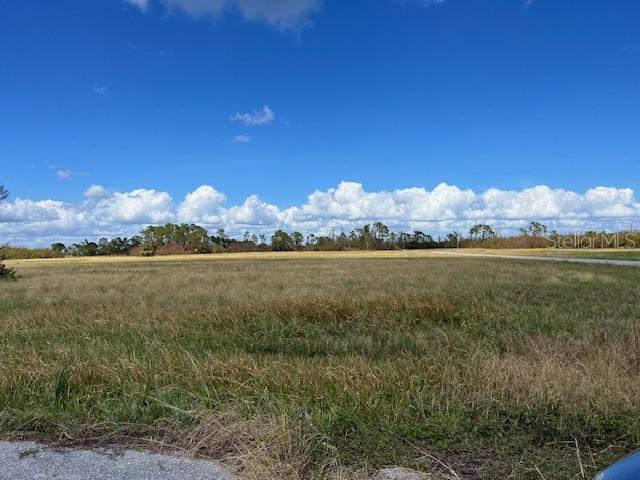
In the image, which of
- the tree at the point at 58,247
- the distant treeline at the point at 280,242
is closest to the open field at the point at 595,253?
the distant treeline at the point at 280,242

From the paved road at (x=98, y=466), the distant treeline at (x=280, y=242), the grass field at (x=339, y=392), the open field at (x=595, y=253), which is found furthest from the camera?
the distant treeline at (x=280, y=242)

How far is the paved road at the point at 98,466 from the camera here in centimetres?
430

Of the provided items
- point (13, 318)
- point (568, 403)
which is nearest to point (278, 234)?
point (13, 318)

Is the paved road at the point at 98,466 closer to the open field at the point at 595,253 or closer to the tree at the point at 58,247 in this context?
the open field at the point at 595,253

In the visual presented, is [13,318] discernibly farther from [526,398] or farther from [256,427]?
[526,398]

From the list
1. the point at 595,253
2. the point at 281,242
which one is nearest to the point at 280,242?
the point at 281,242

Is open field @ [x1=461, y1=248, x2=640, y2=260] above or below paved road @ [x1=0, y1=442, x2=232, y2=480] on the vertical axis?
below

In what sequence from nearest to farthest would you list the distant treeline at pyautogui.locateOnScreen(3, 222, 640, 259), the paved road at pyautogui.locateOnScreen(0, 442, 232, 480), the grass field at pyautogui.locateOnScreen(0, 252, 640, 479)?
the paved road at pyautogui.locateOnScreen(0, 442, 232, 480) < the grass field at pyautogui.locateOnScreen(0, 252, 640, 479) < the distant treeline at pyautogui.locateOnScreen(3, 222, 640, 259)

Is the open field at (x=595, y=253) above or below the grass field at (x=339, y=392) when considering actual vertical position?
below

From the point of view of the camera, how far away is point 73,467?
4.48m


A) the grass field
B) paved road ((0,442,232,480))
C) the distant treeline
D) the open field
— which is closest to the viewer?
paved road ((0,442,232,480))

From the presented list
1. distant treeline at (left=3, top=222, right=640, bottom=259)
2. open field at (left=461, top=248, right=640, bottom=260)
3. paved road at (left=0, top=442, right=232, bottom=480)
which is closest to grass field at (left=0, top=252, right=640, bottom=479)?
paved road at (left=0, top=442, right=232, bottom=480)

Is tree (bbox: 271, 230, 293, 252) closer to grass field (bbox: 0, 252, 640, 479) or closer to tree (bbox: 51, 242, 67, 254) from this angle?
tree (bbox: 51, 242, 67, 254)

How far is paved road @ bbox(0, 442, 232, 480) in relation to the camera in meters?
4.30
